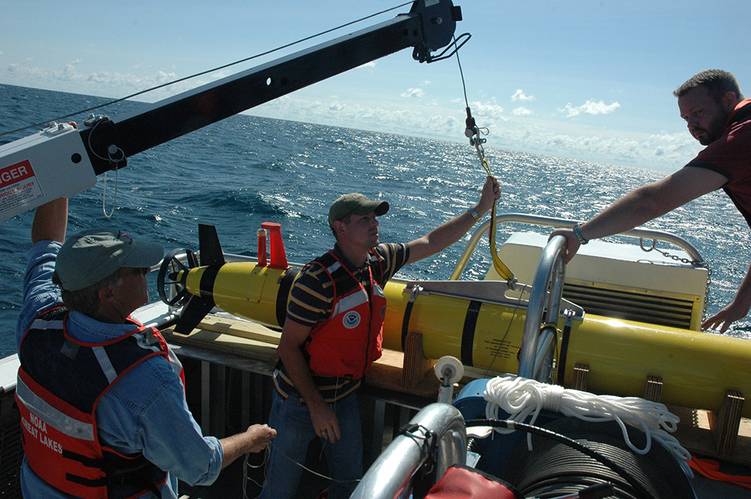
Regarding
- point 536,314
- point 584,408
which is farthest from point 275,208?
point 584,408

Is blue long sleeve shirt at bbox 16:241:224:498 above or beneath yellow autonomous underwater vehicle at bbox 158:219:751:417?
above

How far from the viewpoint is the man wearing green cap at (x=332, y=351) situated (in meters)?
2.99

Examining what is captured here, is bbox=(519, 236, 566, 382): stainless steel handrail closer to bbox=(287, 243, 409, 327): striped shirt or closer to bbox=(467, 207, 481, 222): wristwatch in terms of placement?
bbox=(287, 243, 409, 327): striped shirt

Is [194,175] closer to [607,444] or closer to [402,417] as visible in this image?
[402,417]

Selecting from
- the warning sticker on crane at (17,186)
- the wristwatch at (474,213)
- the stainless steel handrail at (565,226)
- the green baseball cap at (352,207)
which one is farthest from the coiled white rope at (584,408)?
the stainless steel handrail at (565,226)

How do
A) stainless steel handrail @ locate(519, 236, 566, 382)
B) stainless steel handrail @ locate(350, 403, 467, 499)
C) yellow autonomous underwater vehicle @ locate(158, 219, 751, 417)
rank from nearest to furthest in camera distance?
stainless steel handrail @ locate(350, 403, 467, 499) < stainless steel handrail @ locate(519, 236, 566, 382) < yellow autonomous underwater vehicle @ locate(158, 219, 751, 417)

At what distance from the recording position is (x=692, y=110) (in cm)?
257

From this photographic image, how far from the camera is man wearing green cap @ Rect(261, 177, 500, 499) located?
2.99 m

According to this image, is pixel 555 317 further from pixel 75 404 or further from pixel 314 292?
pixel 75 404

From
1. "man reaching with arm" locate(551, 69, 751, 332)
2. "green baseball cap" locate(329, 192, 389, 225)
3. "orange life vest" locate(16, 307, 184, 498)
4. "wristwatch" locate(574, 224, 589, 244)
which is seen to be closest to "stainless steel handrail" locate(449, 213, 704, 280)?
"green baseball cap" locate(329, 192, 389, 225)

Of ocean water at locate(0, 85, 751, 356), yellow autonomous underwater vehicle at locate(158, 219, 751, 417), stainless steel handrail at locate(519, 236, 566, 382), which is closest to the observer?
stainless steel handrail at locate(519, 236, 566, 382)

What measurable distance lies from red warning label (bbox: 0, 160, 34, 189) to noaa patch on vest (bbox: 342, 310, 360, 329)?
1534mm

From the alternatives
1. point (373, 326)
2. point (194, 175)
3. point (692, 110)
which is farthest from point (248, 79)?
point (194, 175)

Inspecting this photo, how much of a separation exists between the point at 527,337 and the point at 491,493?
0.84 m
